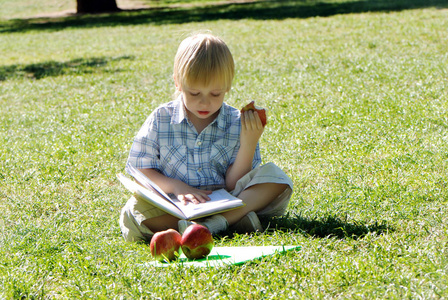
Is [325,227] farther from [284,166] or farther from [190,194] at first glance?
[284,166]

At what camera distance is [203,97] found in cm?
372

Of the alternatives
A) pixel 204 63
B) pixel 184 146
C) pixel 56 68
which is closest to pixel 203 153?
pixel 184 146

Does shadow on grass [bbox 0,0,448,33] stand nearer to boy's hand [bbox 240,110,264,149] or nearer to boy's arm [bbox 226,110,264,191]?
boy's arm [bbox 226,110,264,191]

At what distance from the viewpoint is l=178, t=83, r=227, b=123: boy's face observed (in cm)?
370

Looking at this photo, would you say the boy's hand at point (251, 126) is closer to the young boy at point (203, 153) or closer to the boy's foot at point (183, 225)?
the young boy at point (203, 153)

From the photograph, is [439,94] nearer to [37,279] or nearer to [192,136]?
[192,136]

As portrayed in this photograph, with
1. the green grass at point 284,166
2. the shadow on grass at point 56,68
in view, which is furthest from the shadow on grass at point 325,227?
the shadow on grass at point 56,68

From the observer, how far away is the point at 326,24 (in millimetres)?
13883

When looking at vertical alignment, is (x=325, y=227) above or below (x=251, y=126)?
below

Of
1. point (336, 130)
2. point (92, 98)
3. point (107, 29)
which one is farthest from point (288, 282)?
point (107, 29)

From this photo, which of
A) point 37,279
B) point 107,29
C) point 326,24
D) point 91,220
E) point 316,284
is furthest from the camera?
point 107,29

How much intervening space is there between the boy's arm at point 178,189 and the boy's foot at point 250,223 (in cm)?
28

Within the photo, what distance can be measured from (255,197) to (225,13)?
15724 mm

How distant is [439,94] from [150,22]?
1270cm
